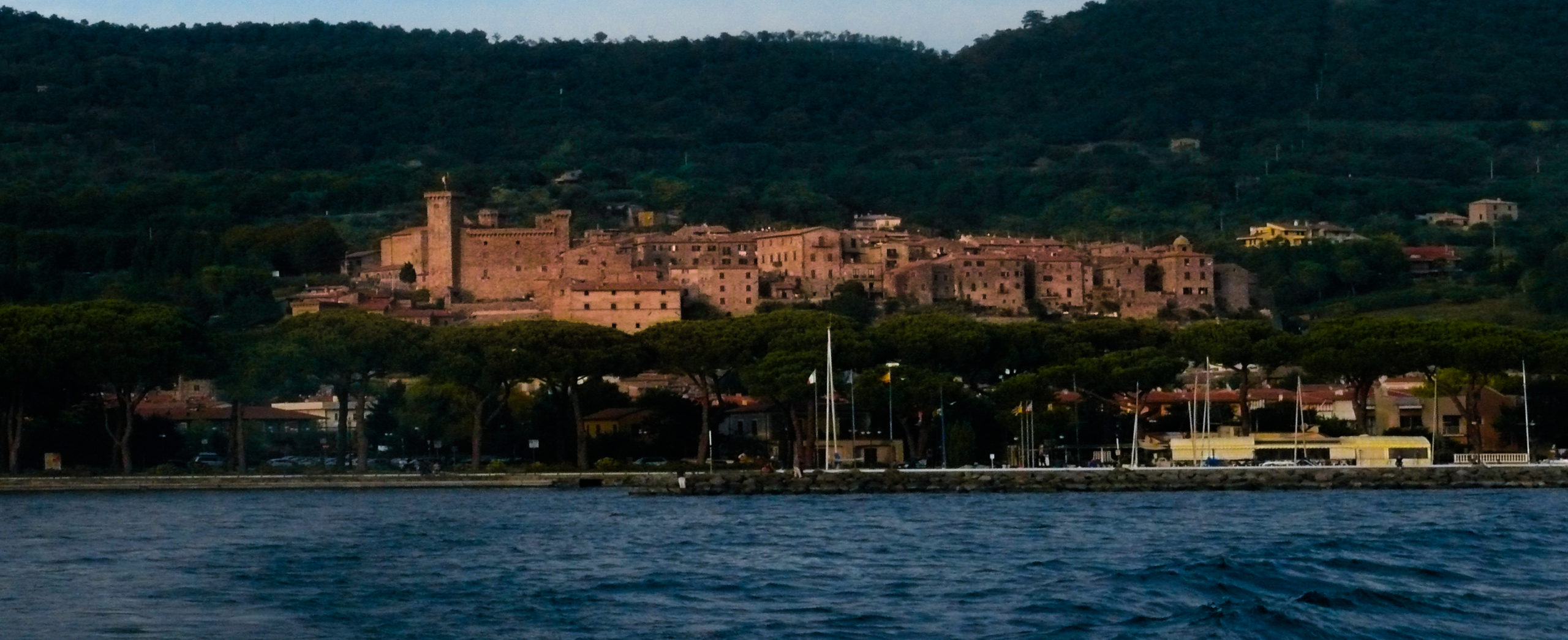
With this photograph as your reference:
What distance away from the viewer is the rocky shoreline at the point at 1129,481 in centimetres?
6034

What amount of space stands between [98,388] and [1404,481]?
122 ft

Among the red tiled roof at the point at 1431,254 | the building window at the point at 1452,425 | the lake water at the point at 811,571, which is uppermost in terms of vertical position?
the red tiled roof at the point at 1431,254

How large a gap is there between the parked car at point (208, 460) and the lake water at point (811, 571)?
22.0 metres

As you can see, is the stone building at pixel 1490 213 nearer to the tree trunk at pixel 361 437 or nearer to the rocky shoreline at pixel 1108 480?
the tree trunk at pixel 361 437

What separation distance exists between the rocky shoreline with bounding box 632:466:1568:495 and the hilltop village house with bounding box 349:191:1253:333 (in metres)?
47.1

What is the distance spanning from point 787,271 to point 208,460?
140ft

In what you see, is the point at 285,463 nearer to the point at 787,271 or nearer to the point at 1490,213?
the point at 787,271

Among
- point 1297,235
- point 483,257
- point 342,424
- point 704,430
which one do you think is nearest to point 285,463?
point 342,424

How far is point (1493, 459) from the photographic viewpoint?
217ft

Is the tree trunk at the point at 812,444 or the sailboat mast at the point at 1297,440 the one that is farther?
the tree trunk at the point at 812,444

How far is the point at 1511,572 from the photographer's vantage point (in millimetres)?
35281

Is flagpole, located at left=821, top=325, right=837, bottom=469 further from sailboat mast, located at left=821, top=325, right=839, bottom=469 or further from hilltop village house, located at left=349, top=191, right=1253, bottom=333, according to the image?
hilltop village house, located at left=349, top=191, right=1253, bottom=333

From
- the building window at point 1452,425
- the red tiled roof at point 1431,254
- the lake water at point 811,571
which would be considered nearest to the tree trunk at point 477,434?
the lake water at point 811,571

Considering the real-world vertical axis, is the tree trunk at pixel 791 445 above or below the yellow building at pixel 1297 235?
below
